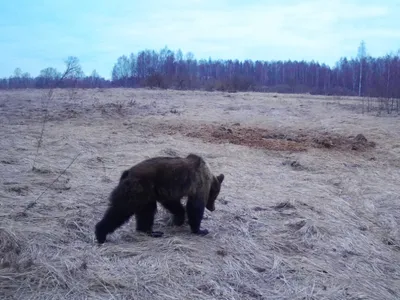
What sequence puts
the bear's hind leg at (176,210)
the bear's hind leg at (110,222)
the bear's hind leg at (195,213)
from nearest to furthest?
the bear's hind leg at (110,222) < the bear's hind leg at (195,213) < the bear's hind leg at (176,210)

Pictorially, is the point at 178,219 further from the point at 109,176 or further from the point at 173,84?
the point at 173,84

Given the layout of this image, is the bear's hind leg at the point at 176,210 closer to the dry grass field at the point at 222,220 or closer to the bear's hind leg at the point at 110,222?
the dry grass field at the point at 222,220

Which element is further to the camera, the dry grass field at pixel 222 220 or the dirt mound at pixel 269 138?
the dirt mound at pixel 269 138

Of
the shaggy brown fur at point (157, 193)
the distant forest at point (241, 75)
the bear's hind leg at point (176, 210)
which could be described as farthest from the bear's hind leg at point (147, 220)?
the distant forest at point (241, 75)

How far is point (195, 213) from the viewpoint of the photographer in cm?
716

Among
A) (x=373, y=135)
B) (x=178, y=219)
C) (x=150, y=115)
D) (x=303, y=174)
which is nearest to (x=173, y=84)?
(x=150, y=115)

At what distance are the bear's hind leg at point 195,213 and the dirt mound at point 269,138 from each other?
7.96 meters

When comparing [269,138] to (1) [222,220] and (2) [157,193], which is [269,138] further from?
(2) [157,193]

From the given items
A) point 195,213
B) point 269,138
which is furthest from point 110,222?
point 269,138

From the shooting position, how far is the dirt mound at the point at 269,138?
1523cm

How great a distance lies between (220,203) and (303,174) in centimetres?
378

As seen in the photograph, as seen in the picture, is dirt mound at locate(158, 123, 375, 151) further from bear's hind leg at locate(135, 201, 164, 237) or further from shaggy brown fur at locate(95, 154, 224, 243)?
bear's hind leg at locate(135, 201, 164, 237)

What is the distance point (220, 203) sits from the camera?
881 cm

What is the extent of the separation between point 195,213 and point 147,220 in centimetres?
77
